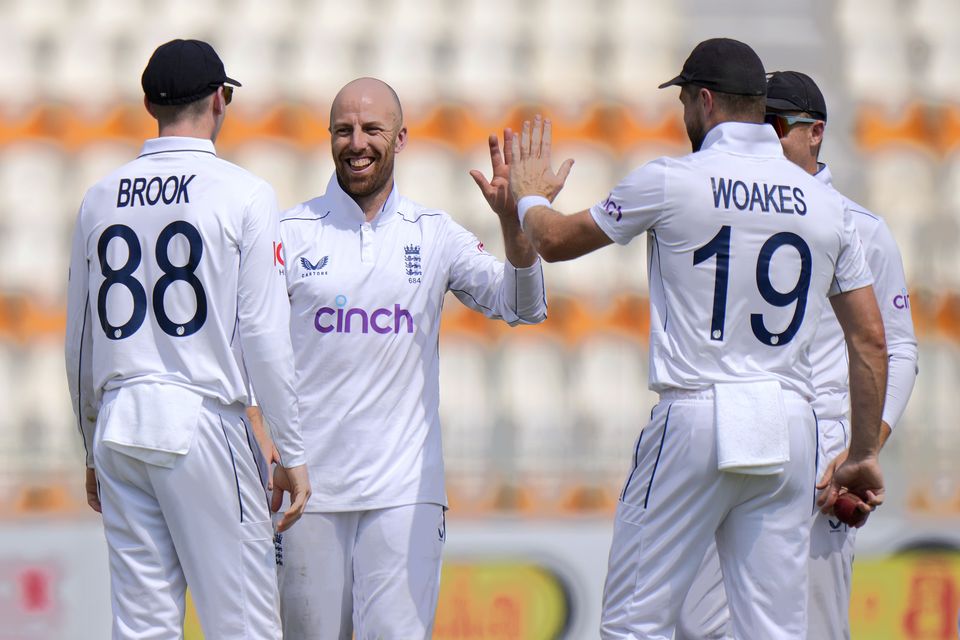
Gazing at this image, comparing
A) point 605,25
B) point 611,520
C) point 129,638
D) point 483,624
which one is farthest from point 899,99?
point 129,638

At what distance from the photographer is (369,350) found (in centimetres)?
346

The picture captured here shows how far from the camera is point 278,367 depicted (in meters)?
3.07

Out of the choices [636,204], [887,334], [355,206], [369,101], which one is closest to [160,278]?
[355,206]

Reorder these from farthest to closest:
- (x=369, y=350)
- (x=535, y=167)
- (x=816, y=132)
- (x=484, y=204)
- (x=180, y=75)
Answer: (x=484, y=204) < (x=816, y=132) < (x=369, y=350) < (x=535, y=167) < (x=180, y=75)

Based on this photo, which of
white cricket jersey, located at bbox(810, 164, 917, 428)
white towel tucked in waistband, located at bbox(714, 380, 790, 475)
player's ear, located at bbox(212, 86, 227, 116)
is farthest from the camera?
white cricket jersey, located at bbox(810, 164, 917, 428)

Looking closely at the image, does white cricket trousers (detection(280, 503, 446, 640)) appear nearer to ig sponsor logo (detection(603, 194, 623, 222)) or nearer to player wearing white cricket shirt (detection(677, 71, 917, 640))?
player wearing white cricket shirt (detection(677, 71, 917, 640))

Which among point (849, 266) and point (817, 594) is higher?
point (849, 266)

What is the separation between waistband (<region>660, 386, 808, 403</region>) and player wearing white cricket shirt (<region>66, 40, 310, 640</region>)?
86 centimetres

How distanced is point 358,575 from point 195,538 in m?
0.54

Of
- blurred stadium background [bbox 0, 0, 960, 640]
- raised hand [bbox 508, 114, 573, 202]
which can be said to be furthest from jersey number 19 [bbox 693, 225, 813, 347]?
blurred stadium background [bbox 0, 0, 960, 640]

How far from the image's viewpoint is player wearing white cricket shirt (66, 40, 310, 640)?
9.86 feet

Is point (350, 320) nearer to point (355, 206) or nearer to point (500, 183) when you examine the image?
point (355, 206)

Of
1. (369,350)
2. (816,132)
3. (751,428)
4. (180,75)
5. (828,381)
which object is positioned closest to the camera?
(751,428)

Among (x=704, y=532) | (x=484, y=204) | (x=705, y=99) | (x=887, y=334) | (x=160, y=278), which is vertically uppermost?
(x=484, y=204)
